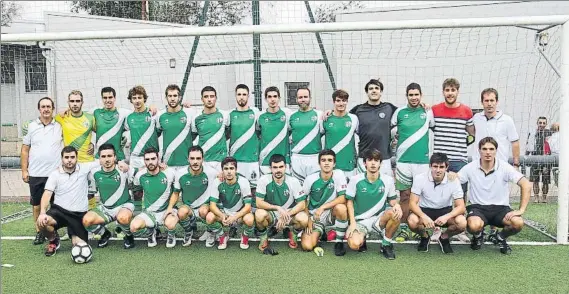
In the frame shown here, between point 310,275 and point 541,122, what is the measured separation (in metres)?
5.22

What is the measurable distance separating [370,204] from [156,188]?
2031 millimetres

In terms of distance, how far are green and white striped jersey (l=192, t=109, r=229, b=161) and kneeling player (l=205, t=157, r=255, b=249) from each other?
1.22 ft

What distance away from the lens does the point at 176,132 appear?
16.2 feet

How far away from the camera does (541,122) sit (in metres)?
7.27

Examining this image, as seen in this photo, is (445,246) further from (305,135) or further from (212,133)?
(212,133)

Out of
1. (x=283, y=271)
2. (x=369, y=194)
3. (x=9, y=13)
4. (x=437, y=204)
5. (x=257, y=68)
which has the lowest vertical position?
(x=283, y=271)

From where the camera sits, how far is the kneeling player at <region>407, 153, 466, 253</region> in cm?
432

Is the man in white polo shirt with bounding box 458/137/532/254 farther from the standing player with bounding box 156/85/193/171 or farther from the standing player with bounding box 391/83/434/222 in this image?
the standing player with bounding box 156/85/193/171

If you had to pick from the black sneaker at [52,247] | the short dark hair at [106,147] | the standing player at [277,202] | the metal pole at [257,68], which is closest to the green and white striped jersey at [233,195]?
the standing player at [277,202]

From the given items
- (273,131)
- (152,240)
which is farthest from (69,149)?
(273,131)

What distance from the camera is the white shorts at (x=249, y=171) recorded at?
497 centimetres

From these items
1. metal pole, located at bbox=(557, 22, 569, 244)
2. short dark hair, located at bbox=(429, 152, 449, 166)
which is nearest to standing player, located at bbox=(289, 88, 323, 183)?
short dark hair, located at bbox=(429, 152, 449, 166)

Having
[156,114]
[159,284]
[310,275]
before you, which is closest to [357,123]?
[310,275]

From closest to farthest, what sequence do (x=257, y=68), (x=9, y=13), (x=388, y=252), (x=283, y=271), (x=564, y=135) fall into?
(x=283, y=271) < (x=388, y=252) < (x=564, y=135) < (x=257, y=68) < (x=9, y=13)
